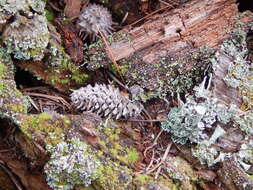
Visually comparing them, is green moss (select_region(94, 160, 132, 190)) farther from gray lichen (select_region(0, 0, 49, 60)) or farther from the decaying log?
gray lichen (select_region(0, 0, 49, 60))

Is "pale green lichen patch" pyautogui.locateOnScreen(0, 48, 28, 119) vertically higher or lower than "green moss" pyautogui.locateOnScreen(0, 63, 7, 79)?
lower

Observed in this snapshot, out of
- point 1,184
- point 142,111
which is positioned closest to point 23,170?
point 1,184

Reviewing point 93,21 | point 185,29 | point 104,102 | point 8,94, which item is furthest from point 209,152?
point 8,94

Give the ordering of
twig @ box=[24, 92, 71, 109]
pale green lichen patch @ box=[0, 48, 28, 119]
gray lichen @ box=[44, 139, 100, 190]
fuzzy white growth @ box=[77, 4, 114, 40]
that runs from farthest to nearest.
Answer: fuzzy white growth @ box=[77, 4, 114, 40] → twig @ box=[24, 92, 71, 109] → pale green lichen patch @ box=[0, 48, 28, 119] → gray lichen @ box=[44, 139, 100, 190]

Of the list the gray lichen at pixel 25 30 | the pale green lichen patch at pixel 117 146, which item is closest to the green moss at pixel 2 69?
the gray lichen at pixel 25 30

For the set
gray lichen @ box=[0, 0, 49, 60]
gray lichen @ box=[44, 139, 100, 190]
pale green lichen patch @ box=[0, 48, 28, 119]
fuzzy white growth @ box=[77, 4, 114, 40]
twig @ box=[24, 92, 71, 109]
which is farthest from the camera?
fuzzy white growth @ box=[77, 4, 114, 40]

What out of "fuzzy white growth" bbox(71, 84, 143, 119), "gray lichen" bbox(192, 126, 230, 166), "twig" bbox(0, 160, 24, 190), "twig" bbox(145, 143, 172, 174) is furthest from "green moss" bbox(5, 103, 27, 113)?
"gray lichen" bbox(192, 126, 230, 166)

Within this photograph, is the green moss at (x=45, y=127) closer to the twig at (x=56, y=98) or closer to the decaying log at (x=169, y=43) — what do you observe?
the twig at (x=56, y=98)
